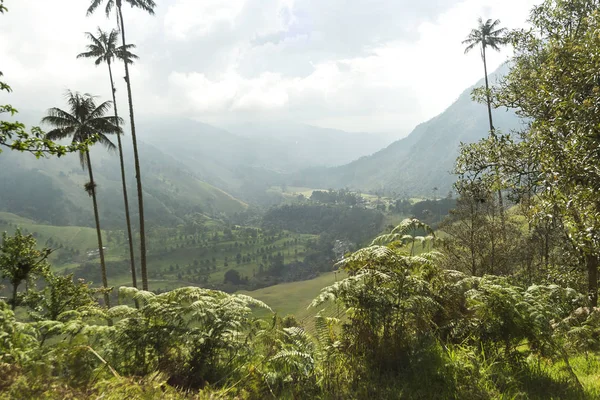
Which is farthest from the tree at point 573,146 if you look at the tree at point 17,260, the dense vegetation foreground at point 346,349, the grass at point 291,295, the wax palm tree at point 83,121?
the grass at point 291,295

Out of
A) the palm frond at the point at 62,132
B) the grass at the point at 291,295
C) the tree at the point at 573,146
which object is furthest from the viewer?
the grass at the point at 291,295

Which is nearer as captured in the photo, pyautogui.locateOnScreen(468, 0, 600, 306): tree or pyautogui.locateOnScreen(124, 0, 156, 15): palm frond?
pyautogui.locateOnScreen(468, 0, 600, 306): tree

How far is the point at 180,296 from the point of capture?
6551mm

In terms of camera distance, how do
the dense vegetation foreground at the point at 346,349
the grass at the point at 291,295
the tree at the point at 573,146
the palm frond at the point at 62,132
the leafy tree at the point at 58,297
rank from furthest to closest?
the grass at the point at 291,295 < the palm frond at the point at 62,132 < the leafy tree at the point at 58,297 < the tree at the point at 573,146 < the dense vegetation foreground at the point at 346,349

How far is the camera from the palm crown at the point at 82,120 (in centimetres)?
2336

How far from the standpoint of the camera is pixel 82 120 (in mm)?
24250

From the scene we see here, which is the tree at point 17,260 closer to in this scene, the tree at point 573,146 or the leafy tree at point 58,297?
the leafy tree at point 58,297

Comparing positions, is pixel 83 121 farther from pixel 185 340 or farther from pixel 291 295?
pixel 291 295

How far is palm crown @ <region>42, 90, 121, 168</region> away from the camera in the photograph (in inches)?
920

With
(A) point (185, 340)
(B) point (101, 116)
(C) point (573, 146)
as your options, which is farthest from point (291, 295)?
(C) point (573, 146)

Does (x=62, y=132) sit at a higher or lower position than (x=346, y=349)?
higher

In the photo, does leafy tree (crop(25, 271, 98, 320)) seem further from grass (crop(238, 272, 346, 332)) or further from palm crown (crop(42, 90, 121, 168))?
grass (crop(238, 272, 346, 332))

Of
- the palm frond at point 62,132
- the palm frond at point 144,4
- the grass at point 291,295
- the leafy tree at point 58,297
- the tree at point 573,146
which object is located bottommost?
the grass at point 291,295

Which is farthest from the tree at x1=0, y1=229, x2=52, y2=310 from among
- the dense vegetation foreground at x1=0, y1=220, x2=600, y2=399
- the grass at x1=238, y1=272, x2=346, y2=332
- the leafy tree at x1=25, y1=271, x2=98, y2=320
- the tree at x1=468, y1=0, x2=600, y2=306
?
the grass at x1=238, y1=272, x2=346, y2=332
